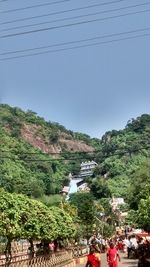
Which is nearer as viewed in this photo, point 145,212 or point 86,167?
point 145,212

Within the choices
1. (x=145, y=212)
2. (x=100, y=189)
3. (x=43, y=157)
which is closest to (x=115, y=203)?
(x=100, y=189)

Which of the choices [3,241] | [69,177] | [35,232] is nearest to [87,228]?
[3,241]

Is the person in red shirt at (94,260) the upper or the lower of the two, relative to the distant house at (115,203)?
lower

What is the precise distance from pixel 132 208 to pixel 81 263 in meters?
21.2

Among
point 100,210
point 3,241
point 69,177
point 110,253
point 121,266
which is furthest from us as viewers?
point 69,177

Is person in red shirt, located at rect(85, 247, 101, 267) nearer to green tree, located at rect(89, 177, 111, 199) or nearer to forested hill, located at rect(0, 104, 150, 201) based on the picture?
forested hill, located at rect(0, 104, 150, 201)

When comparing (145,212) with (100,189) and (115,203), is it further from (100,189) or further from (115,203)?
(100,189)

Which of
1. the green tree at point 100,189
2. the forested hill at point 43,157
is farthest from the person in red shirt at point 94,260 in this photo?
the green tree at point 100,189

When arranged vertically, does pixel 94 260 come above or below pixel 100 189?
below

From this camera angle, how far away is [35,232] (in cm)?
2317

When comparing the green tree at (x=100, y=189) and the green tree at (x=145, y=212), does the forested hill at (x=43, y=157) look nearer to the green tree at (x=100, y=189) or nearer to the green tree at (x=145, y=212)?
the green tree at (x=100, y=189)

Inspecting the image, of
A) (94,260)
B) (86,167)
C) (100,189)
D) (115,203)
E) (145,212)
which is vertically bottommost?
(94,260)

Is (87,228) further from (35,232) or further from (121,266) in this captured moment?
(35,232)

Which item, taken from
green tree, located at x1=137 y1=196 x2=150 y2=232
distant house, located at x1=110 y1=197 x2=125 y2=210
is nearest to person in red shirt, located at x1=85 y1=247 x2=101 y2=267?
green tree, located at x1=137 y1=196 x2=150 y2=232
